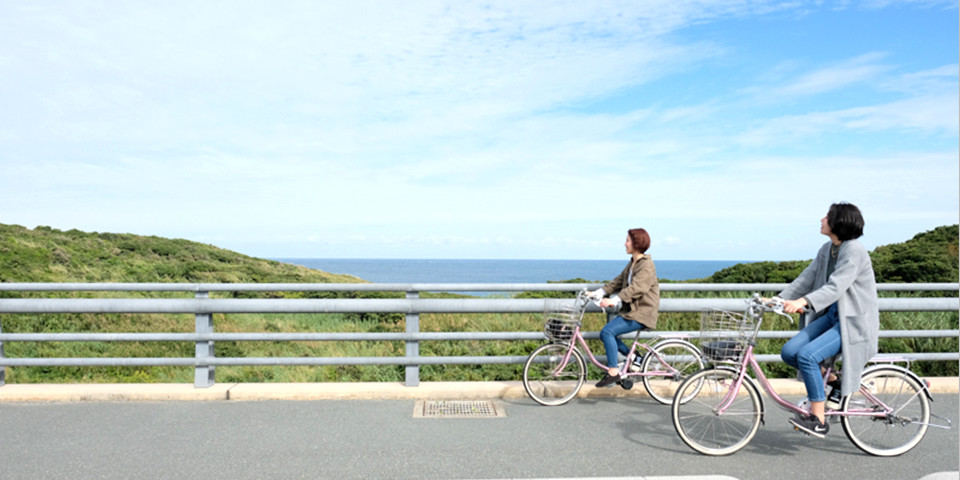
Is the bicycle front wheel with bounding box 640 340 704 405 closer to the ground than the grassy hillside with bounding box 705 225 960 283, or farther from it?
closer to the ground

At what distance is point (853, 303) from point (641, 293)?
6.36ft

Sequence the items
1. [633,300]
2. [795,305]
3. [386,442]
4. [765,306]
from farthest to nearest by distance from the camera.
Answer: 1. [633,300]
2. [386,442]
3. [765,306]
4. [795,305]

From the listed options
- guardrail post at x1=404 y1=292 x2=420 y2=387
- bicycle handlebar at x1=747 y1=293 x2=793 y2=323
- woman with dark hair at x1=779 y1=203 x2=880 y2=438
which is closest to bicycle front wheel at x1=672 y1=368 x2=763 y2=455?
woman with dark hair at x1=779 y1=203 x2=880 y2=438

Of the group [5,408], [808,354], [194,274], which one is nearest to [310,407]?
[5,408]

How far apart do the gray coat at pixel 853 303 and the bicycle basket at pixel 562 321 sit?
90.7 inches

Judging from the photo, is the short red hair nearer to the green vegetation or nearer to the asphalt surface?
the asphalt surface

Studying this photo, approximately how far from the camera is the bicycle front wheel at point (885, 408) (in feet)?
17.3

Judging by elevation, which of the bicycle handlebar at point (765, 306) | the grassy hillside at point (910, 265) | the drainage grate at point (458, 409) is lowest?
the drainage grate at point (458, 409)

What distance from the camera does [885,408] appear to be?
17.3 ft

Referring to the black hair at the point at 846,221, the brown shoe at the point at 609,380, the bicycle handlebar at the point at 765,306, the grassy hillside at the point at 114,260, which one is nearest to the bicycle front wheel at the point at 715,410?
the bicycle handlebar at the point at 765,306

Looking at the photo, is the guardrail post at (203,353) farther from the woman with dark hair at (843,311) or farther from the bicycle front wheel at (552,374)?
the woman with dark hair at (843,311)

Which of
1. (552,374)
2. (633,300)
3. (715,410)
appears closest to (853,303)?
(715,410)

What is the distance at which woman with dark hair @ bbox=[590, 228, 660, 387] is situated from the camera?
21.6ft

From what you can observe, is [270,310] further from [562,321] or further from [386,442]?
[562,321]
